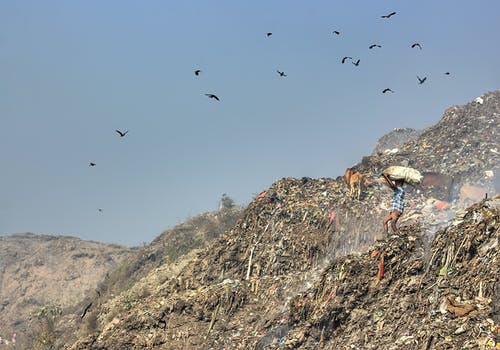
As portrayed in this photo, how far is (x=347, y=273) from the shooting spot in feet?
31.9

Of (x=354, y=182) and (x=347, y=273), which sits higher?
(x=354, y=182)

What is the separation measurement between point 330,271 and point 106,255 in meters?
30.9

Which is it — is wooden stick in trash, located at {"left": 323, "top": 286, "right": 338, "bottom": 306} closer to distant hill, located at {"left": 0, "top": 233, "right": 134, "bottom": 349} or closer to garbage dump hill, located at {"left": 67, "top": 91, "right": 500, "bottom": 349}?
garbage dump hill, located at {"left": 67, "top": 91, "right": 500, "bottom": 349}

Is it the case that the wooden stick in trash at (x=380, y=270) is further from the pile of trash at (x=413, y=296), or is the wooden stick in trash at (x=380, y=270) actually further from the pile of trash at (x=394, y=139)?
the pile of trash at (x=394, y=139)

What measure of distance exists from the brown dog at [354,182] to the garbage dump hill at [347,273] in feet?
0.72

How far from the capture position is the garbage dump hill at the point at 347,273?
788cm

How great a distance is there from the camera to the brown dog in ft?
46.3

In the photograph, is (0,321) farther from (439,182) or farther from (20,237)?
(439,182)

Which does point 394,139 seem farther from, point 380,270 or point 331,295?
point 331,295

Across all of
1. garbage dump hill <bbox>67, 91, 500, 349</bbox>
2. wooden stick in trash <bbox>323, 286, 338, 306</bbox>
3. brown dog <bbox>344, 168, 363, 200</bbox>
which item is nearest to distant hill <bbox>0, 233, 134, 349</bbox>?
garbage dump hill <bbox>67, 91, 500, 349</bbox>

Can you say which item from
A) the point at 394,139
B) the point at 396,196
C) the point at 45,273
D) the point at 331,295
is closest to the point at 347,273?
the point at 331,295

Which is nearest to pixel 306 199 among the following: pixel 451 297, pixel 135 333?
pixel 135 333

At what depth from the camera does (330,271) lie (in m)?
10.2

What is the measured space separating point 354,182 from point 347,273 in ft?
16.7
